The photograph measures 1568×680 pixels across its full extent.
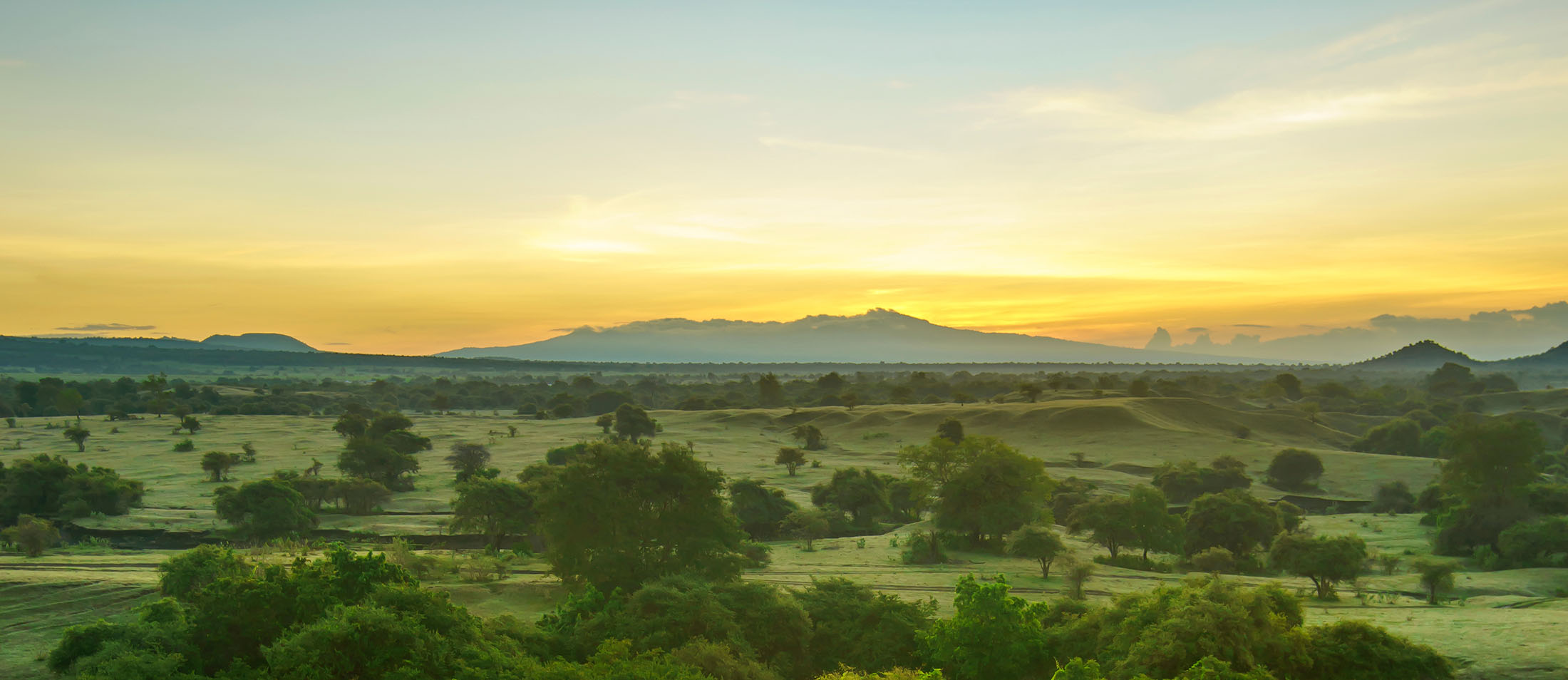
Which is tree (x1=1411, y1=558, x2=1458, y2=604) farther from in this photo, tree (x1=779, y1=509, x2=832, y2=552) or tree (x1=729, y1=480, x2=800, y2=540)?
tree (x1=729, y1=480, x2=800, y2=540)

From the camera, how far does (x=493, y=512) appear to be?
42875 millimetres

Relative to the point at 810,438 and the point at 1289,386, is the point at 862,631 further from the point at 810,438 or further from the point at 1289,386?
the point at 1289,386

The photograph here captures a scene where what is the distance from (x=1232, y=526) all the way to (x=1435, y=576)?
36.7 ft

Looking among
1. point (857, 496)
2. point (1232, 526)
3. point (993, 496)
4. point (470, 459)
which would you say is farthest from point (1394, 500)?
point (470, 459)

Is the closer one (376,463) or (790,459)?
(376,463)

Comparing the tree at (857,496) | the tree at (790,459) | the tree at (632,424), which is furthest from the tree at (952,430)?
the tree at (857,496)

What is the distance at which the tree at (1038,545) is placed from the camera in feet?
123

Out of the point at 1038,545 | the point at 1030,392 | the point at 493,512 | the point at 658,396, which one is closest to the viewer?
the point at 1038,545

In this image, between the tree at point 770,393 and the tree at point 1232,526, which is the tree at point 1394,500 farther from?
the tree at point 770,393

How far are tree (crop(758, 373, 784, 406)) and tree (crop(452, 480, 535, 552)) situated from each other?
95.2 metres

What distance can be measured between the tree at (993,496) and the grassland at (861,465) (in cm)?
211

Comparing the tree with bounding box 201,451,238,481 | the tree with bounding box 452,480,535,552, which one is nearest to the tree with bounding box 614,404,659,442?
the tree with bounding box 201,451,238,481

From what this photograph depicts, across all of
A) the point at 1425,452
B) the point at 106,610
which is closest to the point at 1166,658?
the point at 106,610

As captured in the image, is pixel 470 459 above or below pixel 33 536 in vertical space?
below
